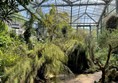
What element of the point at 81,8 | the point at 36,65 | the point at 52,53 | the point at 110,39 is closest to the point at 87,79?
the point at 110,39

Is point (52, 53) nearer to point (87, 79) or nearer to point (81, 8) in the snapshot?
point (87, 79)

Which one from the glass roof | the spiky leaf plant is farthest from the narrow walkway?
the glass roof

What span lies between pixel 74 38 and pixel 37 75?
17.1 ft

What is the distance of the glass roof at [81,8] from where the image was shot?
27.4m

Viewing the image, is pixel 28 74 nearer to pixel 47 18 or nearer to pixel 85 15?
pixel 47 18

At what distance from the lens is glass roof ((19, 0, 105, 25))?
27359 millimetres

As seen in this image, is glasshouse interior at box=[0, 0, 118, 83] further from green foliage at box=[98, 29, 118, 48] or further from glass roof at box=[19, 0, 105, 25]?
glass roof at box=[19, 0, 105, 25]

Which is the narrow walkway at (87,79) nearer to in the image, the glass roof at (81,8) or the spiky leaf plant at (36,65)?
the spiky leaf plant at (36,65)

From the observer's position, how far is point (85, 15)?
34344 millimetres

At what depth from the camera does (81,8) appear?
3167 cm

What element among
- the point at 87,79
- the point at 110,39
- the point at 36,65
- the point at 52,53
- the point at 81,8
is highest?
the point at 81,8

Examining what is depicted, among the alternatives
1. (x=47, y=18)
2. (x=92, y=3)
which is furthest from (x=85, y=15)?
(x=47, y=18)

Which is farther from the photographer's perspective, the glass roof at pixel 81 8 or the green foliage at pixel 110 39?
the glass roof at pixel 81 8

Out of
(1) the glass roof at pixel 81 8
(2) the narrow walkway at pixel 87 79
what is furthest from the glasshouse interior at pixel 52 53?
(1) the glass roof at pixel 81 8
